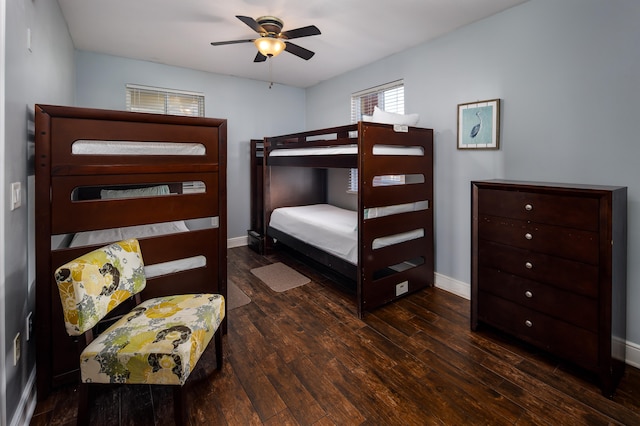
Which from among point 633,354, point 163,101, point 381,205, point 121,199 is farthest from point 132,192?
point 633,354

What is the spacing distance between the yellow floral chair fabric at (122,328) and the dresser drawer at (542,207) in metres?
2.02

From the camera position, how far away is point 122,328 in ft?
5.10

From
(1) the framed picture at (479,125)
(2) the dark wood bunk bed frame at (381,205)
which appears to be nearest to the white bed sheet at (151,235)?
(2) the dark wood bunk bed frame at (381,205)

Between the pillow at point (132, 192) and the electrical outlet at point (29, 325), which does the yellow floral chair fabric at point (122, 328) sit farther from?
the pillow at point (132, 192)

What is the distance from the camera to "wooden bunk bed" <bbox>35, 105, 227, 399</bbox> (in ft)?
5.53

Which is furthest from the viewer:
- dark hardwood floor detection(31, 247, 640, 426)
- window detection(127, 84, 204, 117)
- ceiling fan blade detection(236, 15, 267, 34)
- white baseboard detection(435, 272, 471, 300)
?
window detection(127, 84, 204, 117)

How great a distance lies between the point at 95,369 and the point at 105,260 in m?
0.51

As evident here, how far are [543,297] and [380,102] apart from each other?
2.82m

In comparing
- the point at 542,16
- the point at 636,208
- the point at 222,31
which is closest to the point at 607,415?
the point at 636,208

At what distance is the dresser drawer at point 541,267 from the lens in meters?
1.84

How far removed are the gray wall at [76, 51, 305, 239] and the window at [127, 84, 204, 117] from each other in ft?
0.25

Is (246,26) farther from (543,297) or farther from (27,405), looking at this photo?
(543,297)

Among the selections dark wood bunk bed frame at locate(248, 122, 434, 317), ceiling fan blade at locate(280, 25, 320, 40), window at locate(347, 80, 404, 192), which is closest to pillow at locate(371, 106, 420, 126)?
dark wood bunk bed frame at locate(248, 122, 434, 317)

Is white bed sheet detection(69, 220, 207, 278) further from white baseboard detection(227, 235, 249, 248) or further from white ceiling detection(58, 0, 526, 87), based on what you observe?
white baseboard detection(227, 235, 249, 248)
